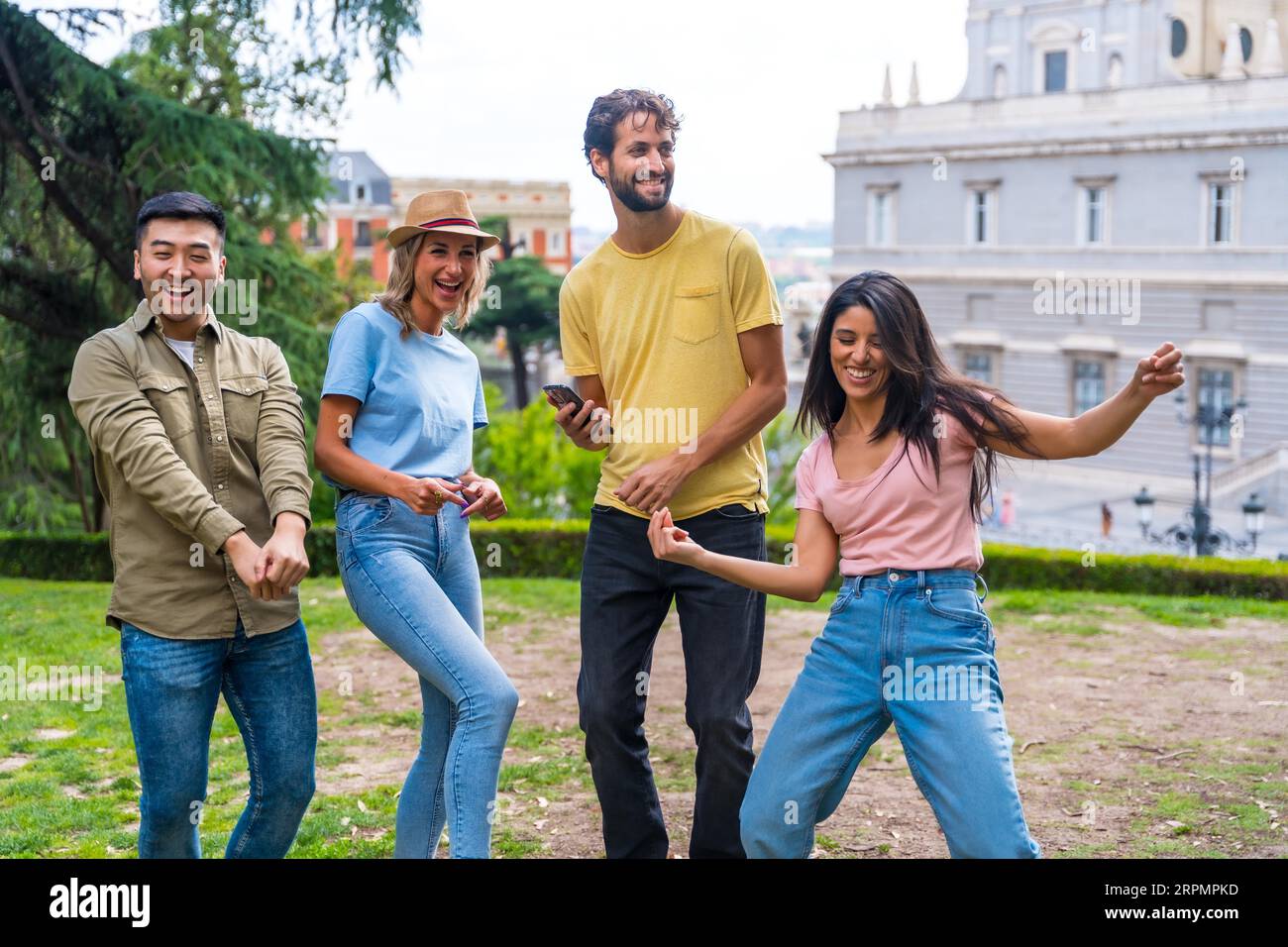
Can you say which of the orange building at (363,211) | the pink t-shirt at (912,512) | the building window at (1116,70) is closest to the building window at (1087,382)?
the building window at (1116,70)

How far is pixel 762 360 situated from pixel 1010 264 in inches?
1585

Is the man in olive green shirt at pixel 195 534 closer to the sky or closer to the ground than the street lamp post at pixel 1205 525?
closer to the sky

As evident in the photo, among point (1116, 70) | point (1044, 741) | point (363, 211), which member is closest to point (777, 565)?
point (1044, 741)

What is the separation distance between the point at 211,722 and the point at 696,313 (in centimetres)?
158

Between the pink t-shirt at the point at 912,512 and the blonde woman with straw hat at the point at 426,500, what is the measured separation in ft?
3.01

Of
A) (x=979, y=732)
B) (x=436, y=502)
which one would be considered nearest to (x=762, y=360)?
(x=436, y=502)

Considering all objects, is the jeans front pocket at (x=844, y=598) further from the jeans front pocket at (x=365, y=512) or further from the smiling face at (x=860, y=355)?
the jeans front pocket at (x=365, y=512)

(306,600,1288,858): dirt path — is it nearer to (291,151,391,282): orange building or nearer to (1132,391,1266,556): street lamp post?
(1132,391,1266,556): street lamp post

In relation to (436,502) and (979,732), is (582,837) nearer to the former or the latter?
(436,502)

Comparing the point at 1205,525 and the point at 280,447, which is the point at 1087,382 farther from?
the point at 280,447

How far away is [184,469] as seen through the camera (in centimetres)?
Result: 330

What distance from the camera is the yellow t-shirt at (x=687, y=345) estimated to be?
3.88m

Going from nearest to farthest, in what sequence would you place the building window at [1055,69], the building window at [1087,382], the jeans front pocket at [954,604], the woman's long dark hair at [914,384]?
1. the jeans front pocket at [954,604]
2. the woman's long dark hair at [914,384]
3. the building window at [1087,382]
4. the building window at [1055,69]

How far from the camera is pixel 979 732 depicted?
317 centimetres
